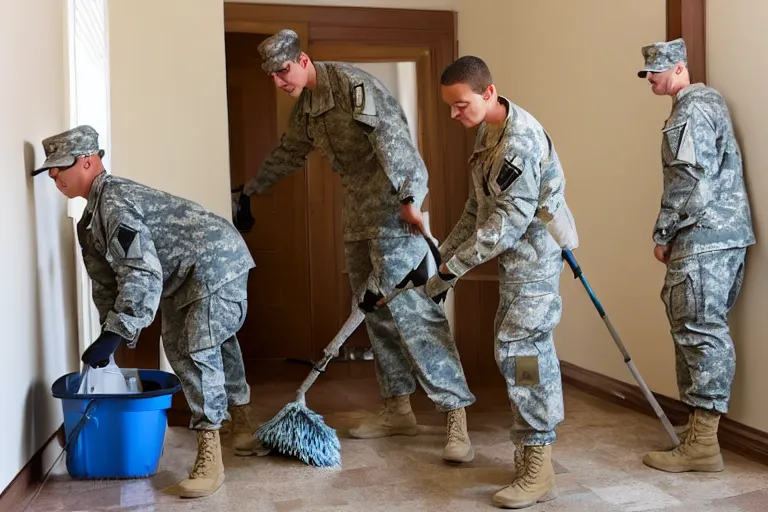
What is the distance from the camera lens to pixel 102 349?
6.86ft

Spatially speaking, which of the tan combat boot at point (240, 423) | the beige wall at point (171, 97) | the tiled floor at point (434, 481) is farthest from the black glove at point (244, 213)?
the tiled floor at point (434, 481)

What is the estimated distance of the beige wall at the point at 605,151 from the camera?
3.02m

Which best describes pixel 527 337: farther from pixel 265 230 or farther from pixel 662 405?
pixel 265 230

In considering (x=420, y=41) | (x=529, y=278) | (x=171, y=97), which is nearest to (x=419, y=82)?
(x=420, y=41)

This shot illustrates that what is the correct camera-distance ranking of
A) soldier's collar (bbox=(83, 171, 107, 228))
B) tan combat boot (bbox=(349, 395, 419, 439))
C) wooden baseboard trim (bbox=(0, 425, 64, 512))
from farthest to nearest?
Answer: tan combat boot (bbox=(349, 395, 419, 439))
soldier's collar (bbox=(83, 171, 107, 228))
wooden baseboard trim (bbox=(0, 425, 64, 512))

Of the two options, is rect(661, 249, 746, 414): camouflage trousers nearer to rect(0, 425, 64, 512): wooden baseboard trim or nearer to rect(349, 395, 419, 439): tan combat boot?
rect(349, 395, 419, 439): tan combat boot

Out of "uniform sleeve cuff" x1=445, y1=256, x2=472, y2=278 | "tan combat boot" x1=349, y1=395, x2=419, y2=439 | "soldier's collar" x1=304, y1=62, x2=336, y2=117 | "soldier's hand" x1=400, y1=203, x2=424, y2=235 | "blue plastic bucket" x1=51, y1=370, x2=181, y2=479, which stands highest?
"soldier's collar" x1=304, y1=62, x2=336, y2=117

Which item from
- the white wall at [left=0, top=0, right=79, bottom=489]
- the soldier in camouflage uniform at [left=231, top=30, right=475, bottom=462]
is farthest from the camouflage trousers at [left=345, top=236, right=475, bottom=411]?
the white wall at [left=0, top=0, right=79, bottom=489]

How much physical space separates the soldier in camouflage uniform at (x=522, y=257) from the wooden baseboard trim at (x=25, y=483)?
4.12 feet

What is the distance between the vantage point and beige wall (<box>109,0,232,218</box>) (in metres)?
3.16

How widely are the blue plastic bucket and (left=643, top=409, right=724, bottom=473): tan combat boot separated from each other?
5.22ft

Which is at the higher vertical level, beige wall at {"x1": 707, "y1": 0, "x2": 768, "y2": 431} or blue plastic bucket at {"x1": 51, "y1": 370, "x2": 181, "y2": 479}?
beige wall at {"x1": 707, "y1": 0, "x2": 768, "y2": 431}

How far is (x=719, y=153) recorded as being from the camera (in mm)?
2449

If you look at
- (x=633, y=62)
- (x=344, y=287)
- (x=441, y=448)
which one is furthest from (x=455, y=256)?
(x=344, y=287)
